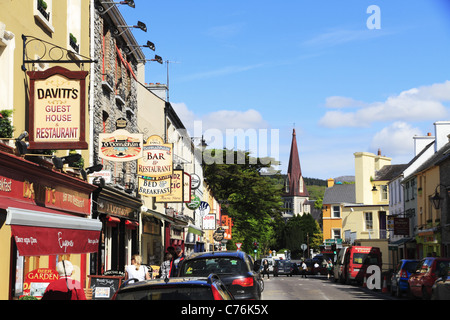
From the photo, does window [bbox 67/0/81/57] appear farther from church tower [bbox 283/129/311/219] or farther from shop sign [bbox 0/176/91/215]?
church tower [bbox 283/129/311/219]

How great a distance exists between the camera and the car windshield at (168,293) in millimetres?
7273

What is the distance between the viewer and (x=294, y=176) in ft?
607

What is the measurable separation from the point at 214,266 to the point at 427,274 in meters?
8.94

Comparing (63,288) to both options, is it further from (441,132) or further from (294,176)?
(294,176)

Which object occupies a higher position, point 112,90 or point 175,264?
point 112,90

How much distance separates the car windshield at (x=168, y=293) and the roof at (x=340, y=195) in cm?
8890

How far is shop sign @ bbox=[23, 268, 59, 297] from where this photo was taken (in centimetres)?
1265

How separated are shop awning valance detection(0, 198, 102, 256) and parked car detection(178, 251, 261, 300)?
2517 millimetres

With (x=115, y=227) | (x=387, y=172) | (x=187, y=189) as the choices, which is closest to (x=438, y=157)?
(x=187, y=189)

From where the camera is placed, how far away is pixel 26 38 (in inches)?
578

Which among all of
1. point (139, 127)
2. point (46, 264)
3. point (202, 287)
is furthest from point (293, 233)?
point (202, 287)

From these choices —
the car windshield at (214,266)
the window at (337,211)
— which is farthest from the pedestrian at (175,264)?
the window at (337,211)

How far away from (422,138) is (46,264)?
152ft

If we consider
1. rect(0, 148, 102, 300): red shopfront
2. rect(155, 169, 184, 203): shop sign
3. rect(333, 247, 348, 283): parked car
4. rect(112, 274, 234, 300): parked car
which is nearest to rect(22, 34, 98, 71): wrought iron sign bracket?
rect(0, 148, 102, 300): red shopfront
